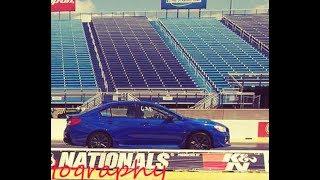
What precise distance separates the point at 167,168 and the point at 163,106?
2.53 feet

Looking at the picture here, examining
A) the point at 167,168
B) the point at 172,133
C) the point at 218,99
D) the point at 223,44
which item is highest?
the point at 223,44

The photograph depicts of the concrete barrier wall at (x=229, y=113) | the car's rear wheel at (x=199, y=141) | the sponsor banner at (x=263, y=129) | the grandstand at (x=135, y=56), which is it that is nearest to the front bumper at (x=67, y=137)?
the grandstand at (x=135, y=56)

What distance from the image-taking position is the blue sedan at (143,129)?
6277 mm

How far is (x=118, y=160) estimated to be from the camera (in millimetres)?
6254

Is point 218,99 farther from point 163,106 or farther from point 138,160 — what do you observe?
point 138,160

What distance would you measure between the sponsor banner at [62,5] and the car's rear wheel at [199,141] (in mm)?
2302

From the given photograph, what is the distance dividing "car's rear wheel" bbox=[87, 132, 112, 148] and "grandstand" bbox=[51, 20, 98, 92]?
0.57m

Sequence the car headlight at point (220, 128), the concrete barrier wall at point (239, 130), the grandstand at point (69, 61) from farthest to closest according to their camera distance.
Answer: the grandstand at point (69, 61) < the car headlight at point (220, 128) < the concrete barrier wall at point (239, 130)

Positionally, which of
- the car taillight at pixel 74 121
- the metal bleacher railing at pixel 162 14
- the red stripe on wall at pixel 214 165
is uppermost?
the metal bleacher railing at pixel 162 14

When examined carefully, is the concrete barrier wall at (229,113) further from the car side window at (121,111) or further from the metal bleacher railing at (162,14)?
the metal bleacher railing at (162,14)

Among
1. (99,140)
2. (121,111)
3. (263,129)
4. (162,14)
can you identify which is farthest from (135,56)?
(263,129)

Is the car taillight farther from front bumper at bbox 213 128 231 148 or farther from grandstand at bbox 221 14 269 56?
grandstand at bbox 221 14 269 56
